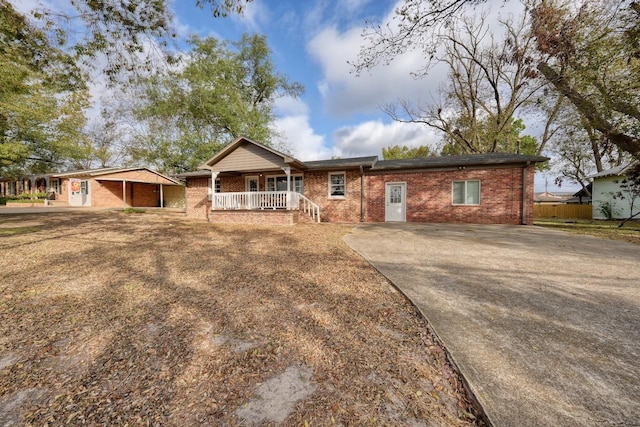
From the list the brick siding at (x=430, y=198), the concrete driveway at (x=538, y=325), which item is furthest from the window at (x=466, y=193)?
the concrete driveway at (x=538, y=325)

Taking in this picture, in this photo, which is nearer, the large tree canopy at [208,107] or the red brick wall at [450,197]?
the red brick wall at [450,197]

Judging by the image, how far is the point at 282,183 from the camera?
14.3 m

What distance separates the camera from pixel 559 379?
1.81 meters

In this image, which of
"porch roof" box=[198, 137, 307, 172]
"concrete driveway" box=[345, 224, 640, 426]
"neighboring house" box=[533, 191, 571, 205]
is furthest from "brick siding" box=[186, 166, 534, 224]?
"neighboring house" box=[533, 191, 571, 205]

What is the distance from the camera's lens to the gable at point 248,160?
12.1 meters

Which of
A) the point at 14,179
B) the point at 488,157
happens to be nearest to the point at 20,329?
the point at 488,157

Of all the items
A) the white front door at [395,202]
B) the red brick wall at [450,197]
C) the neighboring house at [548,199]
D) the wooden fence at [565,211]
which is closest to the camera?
the red brick wall at [450,197]

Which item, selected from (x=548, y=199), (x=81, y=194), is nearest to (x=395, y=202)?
(x=81, y=194)

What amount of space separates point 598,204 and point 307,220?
20.2 meters

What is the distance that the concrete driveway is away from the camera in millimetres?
1603

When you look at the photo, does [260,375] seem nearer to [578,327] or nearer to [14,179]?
[578,327]

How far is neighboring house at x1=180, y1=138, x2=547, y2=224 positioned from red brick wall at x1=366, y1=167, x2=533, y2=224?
3cm

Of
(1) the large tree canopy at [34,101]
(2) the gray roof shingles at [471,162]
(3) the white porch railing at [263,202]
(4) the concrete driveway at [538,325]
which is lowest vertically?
(4) the concrete driveway at [538,325]

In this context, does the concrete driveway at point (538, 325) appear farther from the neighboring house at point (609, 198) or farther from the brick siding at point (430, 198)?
Result: the neighboring house at point (609, 198)
